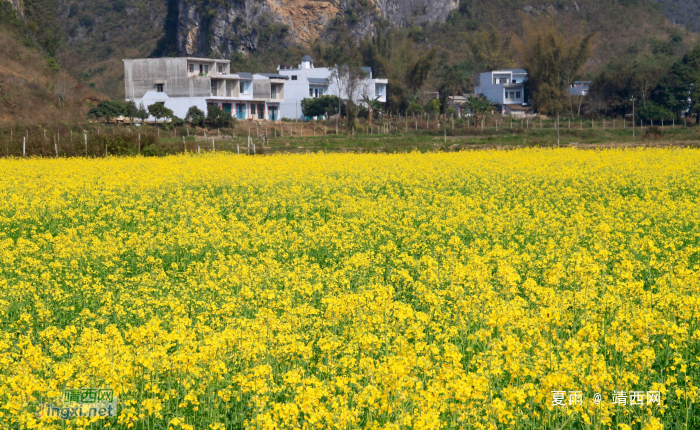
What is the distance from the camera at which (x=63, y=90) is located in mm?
54969

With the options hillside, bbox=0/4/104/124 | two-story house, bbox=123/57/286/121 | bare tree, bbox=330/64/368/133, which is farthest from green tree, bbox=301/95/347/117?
hillside, bbox=0/4/104/124

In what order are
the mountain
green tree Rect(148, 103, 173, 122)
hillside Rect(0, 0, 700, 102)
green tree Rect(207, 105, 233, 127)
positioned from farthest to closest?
the mountain, hillside Rect(0, 0, 700, 102), green tree Rect(207, 105, 233, 127), green tree Rect(148, 103, 173, 122)

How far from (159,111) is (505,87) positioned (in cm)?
4021

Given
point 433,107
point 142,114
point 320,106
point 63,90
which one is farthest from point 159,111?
point 433,107

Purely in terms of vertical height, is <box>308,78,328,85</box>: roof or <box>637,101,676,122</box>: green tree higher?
<box>308,78,328,85</box>: roof

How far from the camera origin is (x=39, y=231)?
1241 cm

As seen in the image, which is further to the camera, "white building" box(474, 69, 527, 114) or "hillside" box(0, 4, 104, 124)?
"white building" box(474, 69, 527, 114)

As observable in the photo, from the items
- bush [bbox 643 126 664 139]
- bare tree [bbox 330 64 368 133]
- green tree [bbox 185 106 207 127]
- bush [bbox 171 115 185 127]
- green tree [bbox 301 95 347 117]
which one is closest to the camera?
bush [bbox 643 126 664 139]

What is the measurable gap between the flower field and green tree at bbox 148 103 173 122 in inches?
→ 1636

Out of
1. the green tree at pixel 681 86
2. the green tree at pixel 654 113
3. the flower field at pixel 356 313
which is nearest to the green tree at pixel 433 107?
the green tree at pixel 654 113

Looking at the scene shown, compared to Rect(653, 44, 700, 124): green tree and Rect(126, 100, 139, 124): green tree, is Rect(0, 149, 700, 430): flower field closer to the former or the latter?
Rect(126, 100, 139, 124): green tree

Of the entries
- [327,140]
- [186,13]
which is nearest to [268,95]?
[327,140]

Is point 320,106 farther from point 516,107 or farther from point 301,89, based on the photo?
point 516,107

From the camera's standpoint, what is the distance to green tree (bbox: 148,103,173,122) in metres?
55.2
